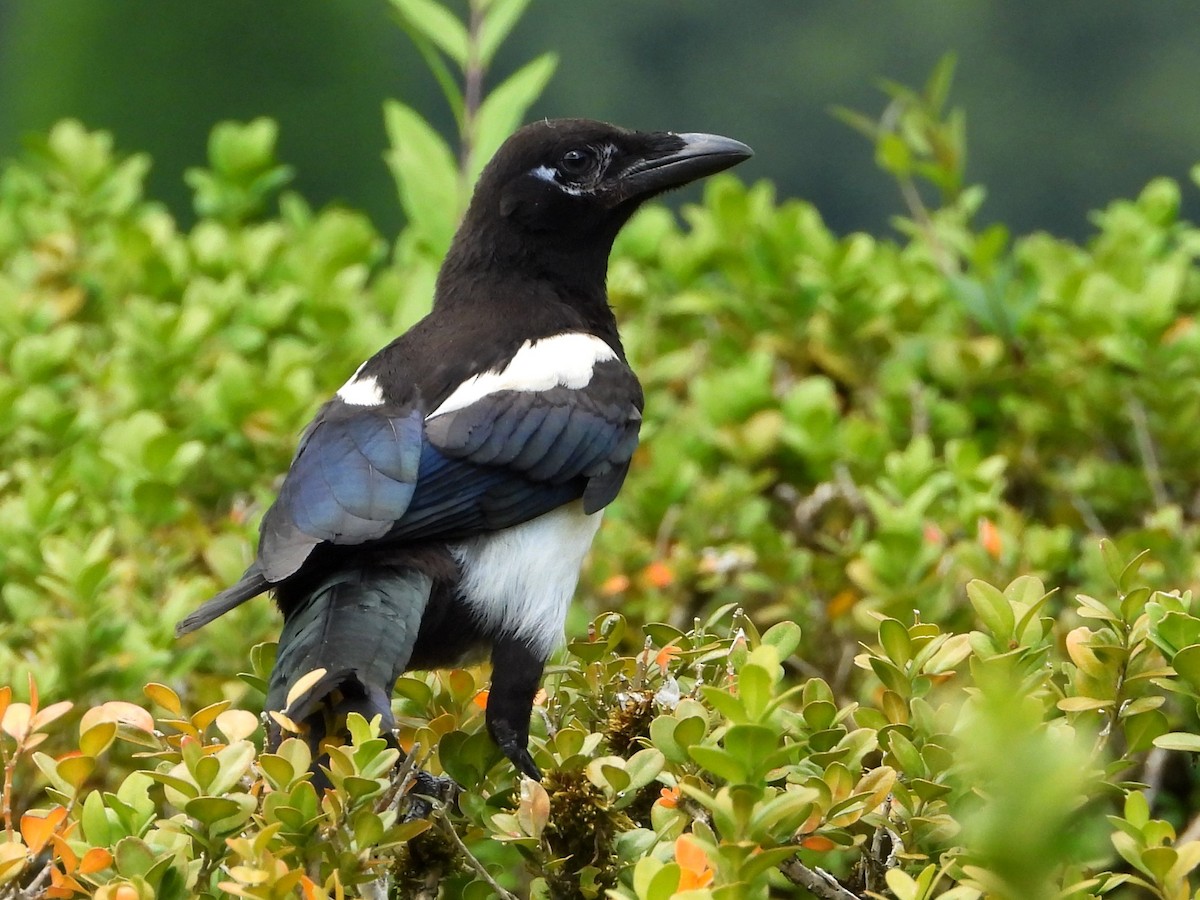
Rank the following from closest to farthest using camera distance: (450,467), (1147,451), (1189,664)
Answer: (1189,664)
(450,467)
(1147,451)

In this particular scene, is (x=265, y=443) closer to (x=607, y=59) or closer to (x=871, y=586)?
(x=871, y=586)

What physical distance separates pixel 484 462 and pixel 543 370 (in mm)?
286

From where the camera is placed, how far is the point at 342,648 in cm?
218

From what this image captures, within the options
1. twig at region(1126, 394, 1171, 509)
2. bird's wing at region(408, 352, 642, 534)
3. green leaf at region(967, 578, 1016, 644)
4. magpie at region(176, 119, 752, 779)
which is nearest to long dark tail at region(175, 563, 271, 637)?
magpie at region(176, 119, 752, 779)

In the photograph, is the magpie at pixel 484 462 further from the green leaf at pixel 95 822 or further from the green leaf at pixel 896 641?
the green leaf at pixel 896 641

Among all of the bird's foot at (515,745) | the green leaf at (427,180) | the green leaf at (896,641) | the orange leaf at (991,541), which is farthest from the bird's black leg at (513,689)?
the green leaf at (427,180)

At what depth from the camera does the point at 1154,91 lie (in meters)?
8.61

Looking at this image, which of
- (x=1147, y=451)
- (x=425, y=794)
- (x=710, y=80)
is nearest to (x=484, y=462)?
(x=425, y=794)

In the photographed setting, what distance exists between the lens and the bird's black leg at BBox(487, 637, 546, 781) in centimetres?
239

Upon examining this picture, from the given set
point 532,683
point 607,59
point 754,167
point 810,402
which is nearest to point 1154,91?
point 754,167

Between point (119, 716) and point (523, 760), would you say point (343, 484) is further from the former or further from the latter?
point (119, 716)

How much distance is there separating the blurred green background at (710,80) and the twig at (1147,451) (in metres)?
5.00

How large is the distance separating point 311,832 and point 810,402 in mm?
Result: 2091

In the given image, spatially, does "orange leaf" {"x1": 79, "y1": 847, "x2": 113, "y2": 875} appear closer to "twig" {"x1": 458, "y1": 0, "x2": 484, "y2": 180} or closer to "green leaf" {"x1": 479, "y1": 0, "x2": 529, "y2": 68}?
"twig" {"x1": 458, "y1": 0, "x2": 484, "y2": 180}
